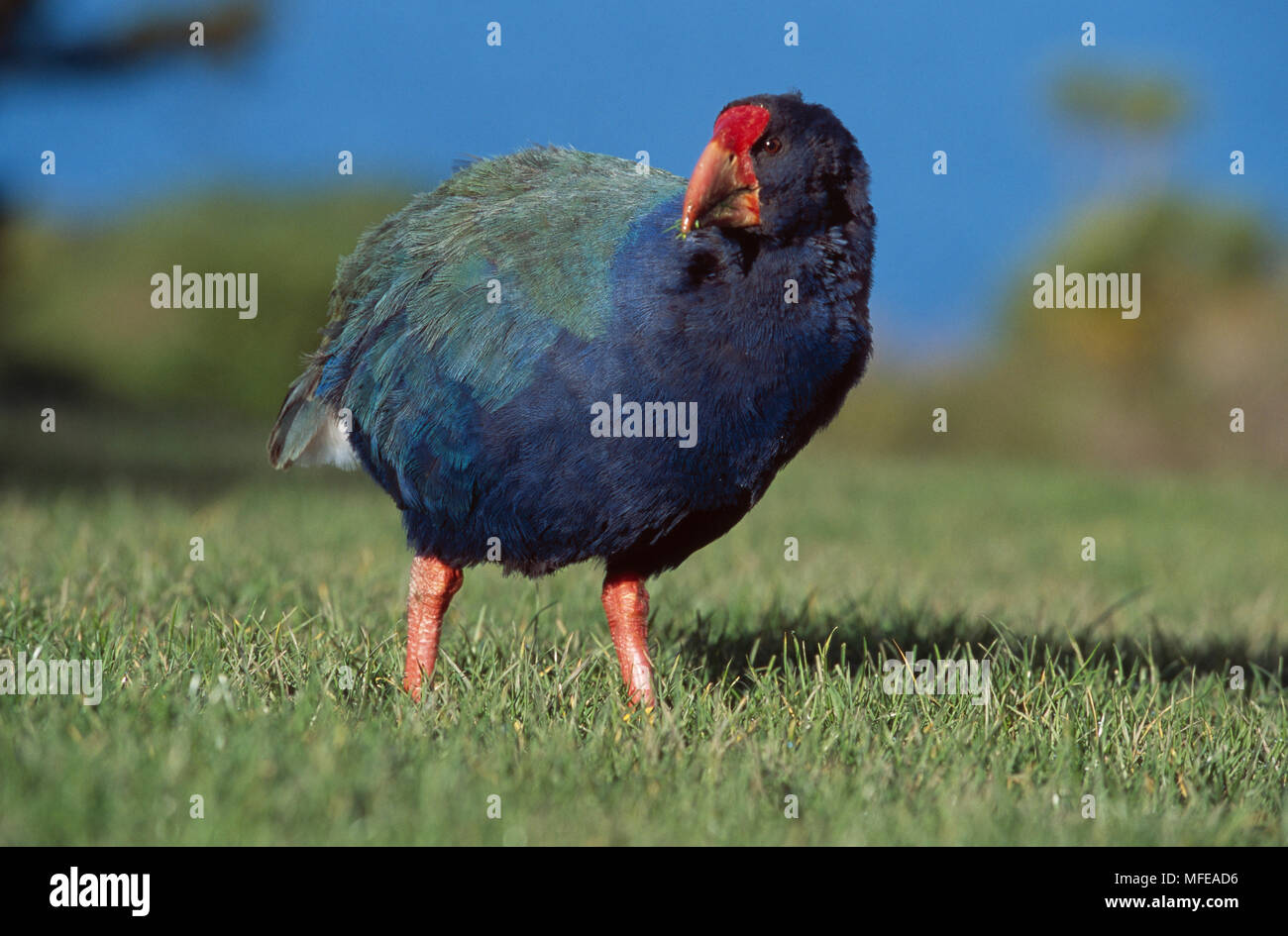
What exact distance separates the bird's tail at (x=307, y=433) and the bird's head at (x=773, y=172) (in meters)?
1.25

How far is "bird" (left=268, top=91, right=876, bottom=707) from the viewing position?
289cm

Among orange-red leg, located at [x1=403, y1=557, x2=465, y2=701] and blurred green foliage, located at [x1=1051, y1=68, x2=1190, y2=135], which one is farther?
blurred green foliage, located at [x1=1051, y1=68, x2=1190, y2=135]

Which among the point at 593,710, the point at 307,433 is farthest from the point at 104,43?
the point at 593,710

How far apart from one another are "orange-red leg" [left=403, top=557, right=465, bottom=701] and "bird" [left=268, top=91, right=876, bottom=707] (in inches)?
6.3

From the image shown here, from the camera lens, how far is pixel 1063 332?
15.1 m

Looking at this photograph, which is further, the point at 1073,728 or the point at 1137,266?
the point at 1137,266

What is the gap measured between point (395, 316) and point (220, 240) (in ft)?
38.9

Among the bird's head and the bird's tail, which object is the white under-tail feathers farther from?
the bird's head

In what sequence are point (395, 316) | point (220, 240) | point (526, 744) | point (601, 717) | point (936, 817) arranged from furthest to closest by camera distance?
1. point (220, 240)
2. point (395, 316)
3. point (601, 717)
4. point (526, 744)
5. point (936, 817)

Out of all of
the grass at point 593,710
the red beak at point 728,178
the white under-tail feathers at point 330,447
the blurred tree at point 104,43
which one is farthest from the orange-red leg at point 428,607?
the blurred tree at point 104,43

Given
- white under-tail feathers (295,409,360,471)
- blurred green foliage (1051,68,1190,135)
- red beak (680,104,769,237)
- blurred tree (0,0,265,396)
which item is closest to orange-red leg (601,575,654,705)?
white under-tail feathers (295,409,360,471)

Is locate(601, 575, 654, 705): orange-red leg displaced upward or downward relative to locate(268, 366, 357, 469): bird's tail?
downward

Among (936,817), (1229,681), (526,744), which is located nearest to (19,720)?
(526,744)
